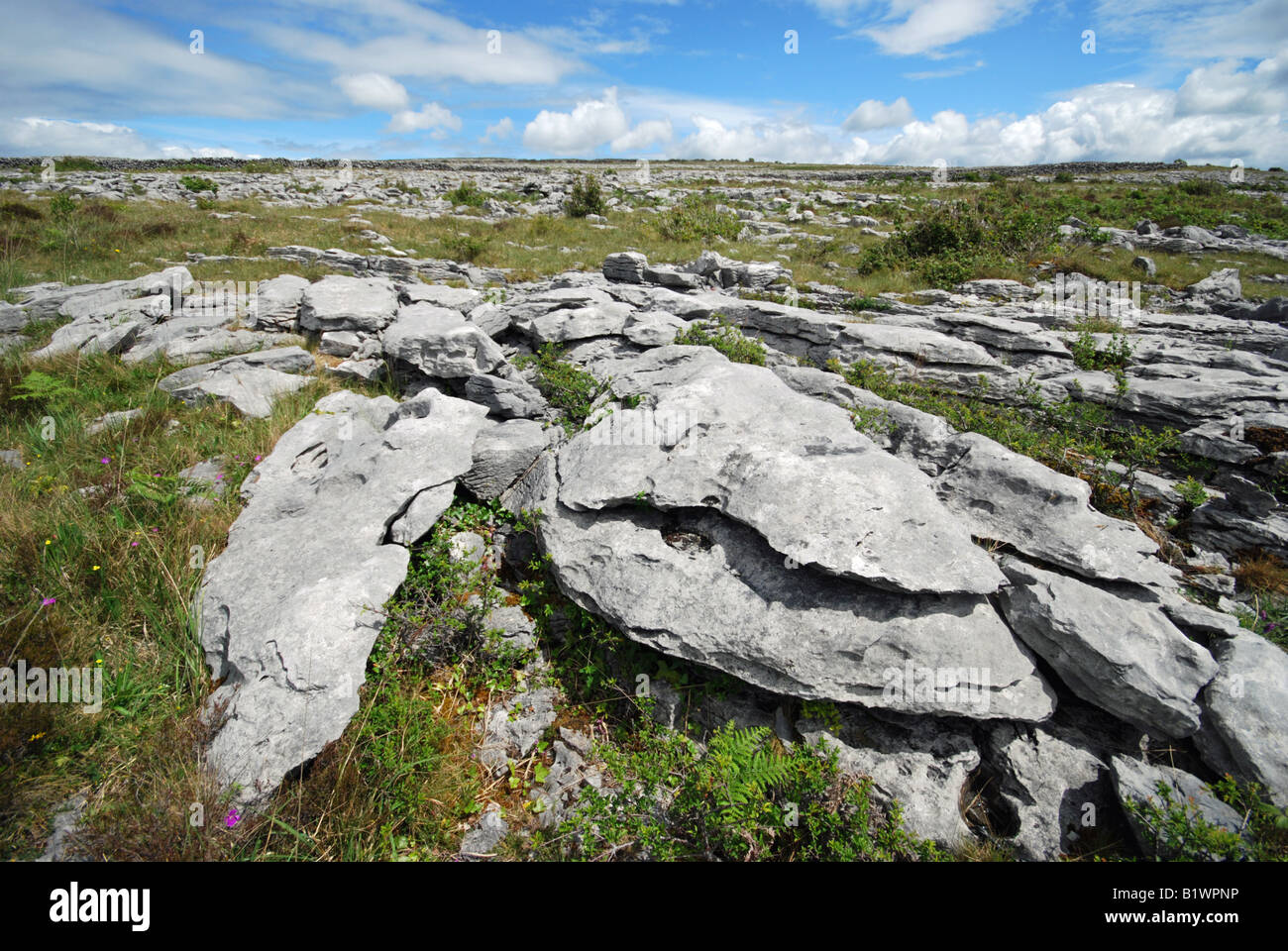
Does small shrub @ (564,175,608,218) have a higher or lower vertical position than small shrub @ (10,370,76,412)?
higher

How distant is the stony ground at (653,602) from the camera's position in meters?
3.79

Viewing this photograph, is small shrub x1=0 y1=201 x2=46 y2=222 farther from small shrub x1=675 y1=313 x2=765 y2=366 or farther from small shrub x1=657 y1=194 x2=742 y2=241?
small shrub x1=675 y1=313 x2=765 y2=366

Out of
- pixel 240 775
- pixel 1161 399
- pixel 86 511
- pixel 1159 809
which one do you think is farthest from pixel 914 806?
pixel 86 511

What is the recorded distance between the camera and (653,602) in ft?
15.5

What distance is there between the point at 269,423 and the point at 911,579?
8029mm

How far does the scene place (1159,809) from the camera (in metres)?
3.52

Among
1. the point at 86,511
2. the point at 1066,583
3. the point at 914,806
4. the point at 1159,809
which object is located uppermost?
the point at 86,511

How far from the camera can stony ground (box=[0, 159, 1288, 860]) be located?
12.4 feet

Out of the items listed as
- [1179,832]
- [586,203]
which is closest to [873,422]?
[1179,832]

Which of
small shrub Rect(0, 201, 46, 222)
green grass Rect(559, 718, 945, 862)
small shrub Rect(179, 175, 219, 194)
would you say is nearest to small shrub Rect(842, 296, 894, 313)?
green grass Rect(559, 718, 945, 862)

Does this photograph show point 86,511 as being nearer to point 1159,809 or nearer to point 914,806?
point 914,806

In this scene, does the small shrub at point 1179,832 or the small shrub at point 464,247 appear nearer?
the small shrub at point 1179,832

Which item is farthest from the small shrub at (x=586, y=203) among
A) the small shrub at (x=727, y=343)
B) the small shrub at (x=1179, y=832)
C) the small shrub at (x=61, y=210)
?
the small shrub at (x=1179, y=832)

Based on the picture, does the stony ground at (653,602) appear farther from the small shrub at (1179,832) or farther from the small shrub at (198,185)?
the small shrub at (198,185)
